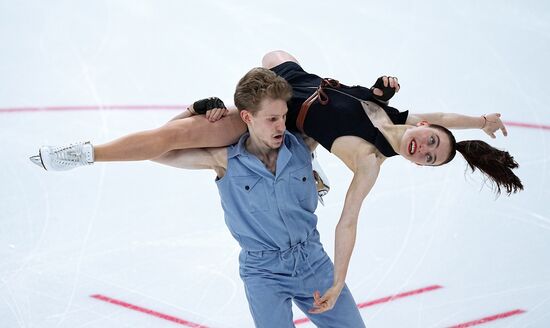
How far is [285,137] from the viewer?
13.8 feet

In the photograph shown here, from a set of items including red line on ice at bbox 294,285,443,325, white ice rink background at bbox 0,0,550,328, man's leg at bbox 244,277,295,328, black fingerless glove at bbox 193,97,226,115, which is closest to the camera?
man's leg at bbox 244,277,295,328

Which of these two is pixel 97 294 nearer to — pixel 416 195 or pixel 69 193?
pixel 69 193

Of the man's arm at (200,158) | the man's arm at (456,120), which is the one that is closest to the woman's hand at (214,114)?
the man's arm at (200,158)

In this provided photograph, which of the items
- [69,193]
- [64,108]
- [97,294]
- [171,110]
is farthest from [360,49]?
[97,294]

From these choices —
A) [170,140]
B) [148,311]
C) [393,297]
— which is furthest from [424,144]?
[148,311]

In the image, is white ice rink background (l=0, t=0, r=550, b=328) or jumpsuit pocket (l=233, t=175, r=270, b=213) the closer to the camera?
jumpsuit pocket (l=233, t=175, r=270, b=213)

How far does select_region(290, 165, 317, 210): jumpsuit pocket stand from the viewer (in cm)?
407

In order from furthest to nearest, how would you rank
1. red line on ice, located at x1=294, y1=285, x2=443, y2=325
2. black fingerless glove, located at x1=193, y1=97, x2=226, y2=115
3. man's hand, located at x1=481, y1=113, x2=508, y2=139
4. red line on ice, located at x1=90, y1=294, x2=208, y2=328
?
red line on ice, located at x1=294, y1=285, x2=443, y2=325 → red line on ice, located at x1=90, y1=294, x2=208, y2=328 → man's hand, located at x1=481, y1=113, x2=508, y2=139 → black fingerless glove, located at x1=193, y1=97, x2=226, y2=115

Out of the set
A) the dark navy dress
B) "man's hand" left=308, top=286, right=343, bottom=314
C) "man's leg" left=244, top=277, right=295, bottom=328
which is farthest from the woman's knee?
"man's hand" left=308, top=286, right=343, bottom=314

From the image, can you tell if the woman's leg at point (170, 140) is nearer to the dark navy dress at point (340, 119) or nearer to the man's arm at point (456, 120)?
the dark navy dress at point (340, 119)

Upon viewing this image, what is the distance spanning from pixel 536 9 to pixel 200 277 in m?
5.61

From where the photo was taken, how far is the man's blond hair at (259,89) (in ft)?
12.9

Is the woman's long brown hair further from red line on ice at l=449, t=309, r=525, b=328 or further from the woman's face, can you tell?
red line on ice at l=449, t=309, r=525, b=328

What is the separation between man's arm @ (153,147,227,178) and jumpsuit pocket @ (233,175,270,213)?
165mm
